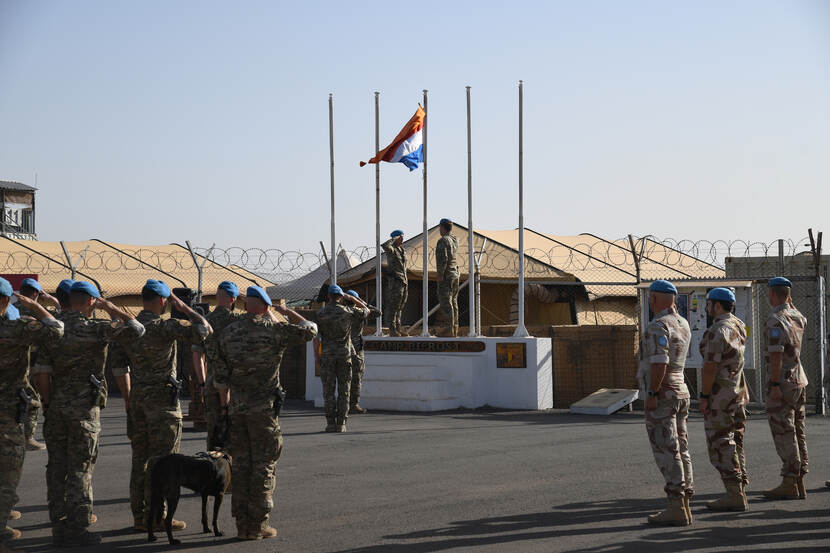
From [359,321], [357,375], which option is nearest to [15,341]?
[359,321]

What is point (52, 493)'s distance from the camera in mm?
6508

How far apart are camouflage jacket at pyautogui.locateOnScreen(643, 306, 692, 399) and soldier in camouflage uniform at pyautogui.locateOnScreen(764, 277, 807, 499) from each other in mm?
1422

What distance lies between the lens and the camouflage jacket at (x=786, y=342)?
8180 mm

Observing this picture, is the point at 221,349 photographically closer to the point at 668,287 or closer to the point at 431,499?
the point at 431,499

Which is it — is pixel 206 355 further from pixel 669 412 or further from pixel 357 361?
pixel 357 361

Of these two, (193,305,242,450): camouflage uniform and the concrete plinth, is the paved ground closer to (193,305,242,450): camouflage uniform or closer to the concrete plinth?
(193,305,242,450): camouflage uniform

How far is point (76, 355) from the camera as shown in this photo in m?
6.63

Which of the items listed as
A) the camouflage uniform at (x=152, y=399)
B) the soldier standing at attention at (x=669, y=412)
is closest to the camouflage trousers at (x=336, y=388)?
the camouflage uniform at (x=152, y=399)

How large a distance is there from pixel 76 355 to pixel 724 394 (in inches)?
195

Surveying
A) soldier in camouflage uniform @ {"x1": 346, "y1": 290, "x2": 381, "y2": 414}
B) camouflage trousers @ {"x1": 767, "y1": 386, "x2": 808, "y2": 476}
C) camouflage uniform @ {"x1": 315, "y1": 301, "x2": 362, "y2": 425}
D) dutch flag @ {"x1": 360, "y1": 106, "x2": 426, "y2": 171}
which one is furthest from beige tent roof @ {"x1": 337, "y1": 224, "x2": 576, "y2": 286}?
camouflage trousers @ {"x1": 767, "y1": 386, "x2": 808, "y2": 476}

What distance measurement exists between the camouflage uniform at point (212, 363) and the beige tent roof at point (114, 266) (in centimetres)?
1591

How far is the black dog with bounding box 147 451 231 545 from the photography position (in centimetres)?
652

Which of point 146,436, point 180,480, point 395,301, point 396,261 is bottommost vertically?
point 180,480

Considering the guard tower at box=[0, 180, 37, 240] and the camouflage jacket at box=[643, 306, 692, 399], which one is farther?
the guard tower at box=[0, 180, 37, 240]
